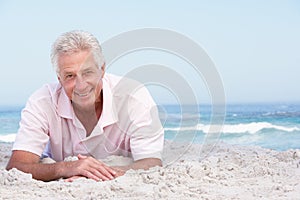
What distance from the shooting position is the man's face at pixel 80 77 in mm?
2410

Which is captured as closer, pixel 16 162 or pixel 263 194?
pixel 263 194

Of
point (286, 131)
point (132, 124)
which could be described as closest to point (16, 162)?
point (132, 124)

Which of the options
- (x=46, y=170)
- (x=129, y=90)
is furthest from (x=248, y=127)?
(x=46, y=170)

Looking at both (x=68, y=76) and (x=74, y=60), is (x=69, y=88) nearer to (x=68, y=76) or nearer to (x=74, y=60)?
(x=68, y=76)

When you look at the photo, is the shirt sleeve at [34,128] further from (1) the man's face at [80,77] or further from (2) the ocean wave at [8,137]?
(2) the ocean wave at [8,137]

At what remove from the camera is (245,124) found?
34.0ft

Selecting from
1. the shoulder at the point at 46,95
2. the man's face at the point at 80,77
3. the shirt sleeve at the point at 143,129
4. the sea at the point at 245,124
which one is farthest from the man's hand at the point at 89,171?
the sea at the point at 245,124

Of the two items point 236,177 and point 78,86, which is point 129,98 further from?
point 236,177

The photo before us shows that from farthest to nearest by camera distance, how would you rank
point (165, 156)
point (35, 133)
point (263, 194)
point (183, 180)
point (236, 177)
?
point (165, 156) → point (35, 133) → point (236, 177) → point (183, 180) → point (263, 194)

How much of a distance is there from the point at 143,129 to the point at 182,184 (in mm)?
557

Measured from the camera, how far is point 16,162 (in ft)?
8.08

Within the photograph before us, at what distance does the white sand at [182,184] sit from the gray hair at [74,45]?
2.07 feet

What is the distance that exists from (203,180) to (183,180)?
0.11 m

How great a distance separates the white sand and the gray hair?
0.63 m
